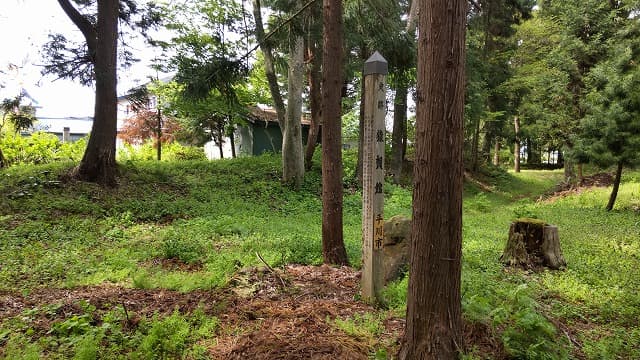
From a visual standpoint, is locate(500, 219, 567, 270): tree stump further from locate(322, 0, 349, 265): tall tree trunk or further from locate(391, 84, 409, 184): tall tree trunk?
locate(391, 84, 409, 184): tall tree trunk

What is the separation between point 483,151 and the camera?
91.6 ft

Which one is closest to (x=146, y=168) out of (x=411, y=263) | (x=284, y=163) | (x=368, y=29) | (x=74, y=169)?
(x=74, y=169)

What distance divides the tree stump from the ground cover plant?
33 centimetres

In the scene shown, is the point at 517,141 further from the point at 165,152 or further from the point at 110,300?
the point at 110,300

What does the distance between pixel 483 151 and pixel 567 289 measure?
24.3 meters

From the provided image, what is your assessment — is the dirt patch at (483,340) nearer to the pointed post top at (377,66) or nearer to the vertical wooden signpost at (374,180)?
the vertical wooden signpost at (374,180)

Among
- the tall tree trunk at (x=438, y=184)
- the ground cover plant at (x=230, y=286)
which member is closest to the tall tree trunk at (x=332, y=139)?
the ground cover plant at (x=230, y=286)

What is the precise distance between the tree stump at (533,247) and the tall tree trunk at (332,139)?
2908 mm

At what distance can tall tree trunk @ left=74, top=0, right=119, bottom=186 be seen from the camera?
10938 mm

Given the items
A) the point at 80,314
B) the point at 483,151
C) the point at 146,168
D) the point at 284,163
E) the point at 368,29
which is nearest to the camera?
the point at 80,314

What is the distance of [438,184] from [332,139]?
11.6 feet

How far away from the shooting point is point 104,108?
36.4 ft

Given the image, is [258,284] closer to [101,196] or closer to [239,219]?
[239,219]

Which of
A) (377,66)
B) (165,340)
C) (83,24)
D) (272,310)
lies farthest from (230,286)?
(83,24)
